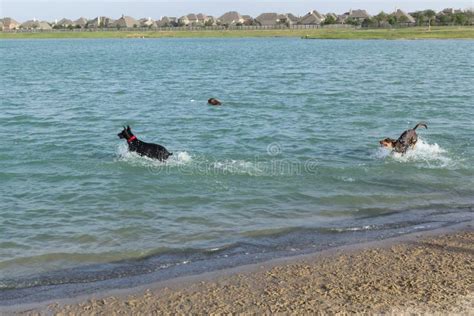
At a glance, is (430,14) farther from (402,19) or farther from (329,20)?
(329,20)

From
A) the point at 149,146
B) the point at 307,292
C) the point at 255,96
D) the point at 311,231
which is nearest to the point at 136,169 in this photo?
the point at 149,146

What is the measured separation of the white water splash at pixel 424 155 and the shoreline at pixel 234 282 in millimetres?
6384

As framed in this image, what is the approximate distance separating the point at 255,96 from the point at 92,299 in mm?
25066

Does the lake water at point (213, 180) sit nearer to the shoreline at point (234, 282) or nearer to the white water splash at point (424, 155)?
the white water splash at point (424, 155)

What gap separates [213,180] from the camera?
14938 mm

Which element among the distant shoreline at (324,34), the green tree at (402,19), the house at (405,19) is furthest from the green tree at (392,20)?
the distant shoreline at (324,34)

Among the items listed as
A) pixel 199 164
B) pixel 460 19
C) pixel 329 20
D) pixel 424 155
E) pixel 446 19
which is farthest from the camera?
pixel 329 20

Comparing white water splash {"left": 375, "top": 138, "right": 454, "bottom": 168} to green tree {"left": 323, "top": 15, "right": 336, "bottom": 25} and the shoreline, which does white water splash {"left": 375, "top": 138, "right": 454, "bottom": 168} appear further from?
green tree {"left": 323, "top": 15, "right": 336, "bottom": 25}

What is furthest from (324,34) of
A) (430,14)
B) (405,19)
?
(405,19)

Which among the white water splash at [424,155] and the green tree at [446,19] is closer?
the white water splash at [424,155]

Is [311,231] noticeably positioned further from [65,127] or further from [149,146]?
[65,127]

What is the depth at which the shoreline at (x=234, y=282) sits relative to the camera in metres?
7.71

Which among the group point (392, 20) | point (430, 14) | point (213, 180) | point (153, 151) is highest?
point (430, 14)

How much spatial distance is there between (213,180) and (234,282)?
6610mm
